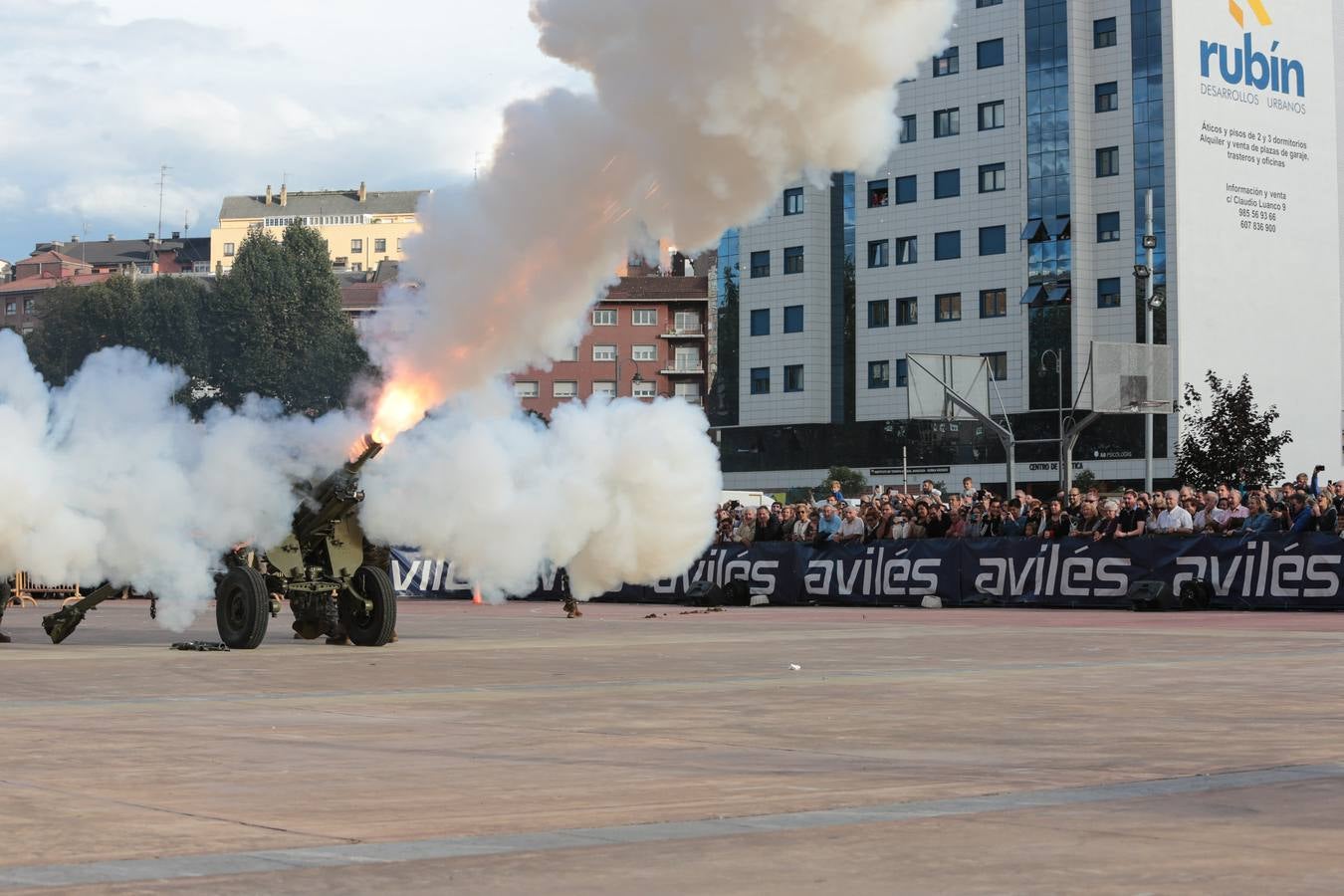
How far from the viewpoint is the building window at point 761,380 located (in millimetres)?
101000

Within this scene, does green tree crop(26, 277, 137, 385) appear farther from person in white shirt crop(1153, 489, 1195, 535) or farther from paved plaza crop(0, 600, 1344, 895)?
paved plaza crop(0, 600, 1344, 895)

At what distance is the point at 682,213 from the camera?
66.2 ft

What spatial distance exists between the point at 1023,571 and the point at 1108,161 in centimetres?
5586

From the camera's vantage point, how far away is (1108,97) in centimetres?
8544

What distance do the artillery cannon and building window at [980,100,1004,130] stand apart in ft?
236

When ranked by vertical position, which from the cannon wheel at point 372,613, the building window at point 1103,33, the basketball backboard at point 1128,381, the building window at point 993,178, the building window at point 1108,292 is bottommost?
the cannon wheel at point 372,613

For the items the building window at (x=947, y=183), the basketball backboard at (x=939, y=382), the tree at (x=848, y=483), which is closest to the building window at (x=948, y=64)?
the building window at (x=947, y=183)

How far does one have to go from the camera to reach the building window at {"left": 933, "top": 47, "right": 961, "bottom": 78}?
91125 mm

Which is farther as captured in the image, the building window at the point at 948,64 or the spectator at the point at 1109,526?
the building window at the point at 948,64

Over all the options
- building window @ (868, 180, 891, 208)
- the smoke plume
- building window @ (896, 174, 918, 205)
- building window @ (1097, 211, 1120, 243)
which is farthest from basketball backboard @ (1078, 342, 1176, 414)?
building window @ (868, 180, 891, 208)

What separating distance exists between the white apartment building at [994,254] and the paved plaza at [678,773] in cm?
6518

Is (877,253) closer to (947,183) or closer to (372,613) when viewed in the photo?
(947,183)

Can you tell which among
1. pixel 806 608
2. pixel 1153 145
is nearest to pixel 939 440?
pixel 1153 145

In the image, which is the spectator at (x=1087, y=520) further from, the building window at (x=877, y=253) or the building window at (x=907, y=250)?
the building window at (x=877, y=253)
